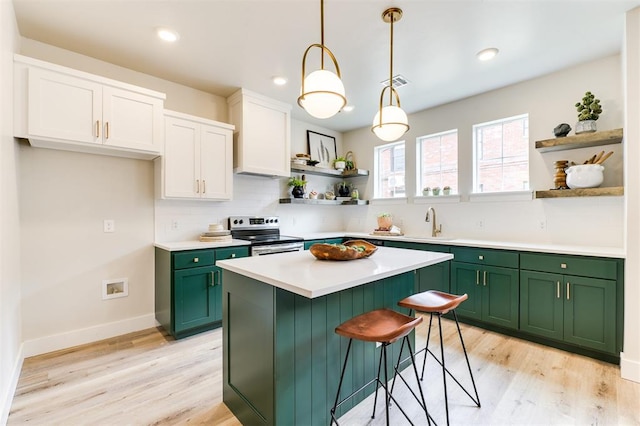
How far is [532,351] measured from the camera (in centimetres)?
265

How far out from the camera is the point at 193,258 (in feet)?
9.54

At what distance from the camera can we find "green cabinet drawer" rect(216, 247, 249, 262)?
3082 millimetres

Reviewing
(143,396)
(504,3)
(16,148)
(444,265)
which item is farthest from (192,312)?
(504,3)

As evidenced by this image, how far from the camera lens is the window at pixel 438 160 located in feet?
13.1

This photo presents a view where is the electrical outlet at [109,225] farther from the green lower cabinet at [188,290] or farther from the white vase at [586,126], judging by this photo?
the white vase at [586,126]

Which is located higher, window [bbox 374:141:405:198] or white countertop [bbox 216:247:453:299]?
window [bbox 374:141:405:198]

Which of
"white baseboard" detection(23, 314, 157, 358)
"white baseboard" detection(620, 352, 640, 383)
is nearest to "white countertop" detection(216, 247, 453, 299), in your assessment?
"white baseboard" detection(620, 352, 640, 383)

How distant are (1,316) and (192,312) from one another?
4.44ft

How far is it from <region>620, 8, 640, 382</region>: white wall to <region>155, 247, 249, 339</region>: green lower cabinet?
3420 millimetres

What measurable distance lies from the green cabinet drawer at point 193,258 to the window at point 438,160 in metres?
3.01

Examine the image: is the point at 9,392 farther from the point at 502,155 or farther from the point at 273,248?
the point at 502,155

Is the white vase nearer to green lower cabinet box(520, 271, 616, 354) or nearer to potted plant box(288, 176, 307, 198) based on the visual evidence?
green lower cabinet box(520, 271, 616, 354)

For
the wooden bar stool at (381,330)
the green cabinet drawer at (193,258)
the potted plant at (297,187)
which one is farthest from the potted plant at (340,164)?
the wooden bar stool at (381,330)

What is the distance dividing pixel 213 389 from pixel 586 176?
366 centimetres
